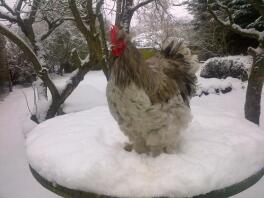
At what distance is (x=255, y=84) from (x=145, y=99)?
2528mm

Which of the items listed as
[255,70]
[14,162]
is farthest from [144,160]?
[14,162]

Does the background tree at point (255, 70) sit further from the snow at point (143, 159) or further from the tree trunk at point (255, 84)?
the snow at point (143, 159)

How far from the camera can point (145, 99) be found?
1.68 meters

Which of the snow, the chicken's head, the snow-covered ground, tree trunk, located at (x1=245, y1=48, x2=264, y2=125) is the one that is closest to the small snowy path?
the snow-covered ground

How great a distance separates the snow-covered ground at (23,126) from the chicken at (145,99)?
0.82 metres

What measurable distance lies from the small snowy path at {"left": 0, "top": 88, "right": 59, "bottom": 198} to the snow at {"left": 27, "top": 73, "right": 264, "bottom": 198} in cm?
188

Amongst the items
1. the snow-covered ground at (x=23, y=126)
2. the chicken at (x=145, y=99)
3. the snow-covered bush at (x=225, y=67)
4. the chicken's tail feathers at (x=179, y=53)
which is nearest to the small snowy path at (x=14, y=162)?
the snow-covered ground at (x=23, y=126)

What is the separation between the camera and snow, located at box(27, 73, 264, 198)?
152 cm

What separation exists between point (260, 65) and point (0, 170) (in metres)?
3.55

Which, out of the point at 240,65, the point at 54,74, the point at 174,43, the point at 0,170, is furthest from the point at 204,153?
the point at 54,74

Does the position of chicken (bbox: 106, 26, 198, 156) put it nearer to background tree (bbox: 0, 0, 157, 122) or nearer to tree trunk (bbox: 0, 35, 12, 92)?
background tree (bbox: 0, 0, 157, 122)

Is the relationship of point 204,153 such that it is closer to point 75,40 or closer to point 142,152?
point 142,152

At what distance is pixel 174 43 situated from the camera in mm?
2191

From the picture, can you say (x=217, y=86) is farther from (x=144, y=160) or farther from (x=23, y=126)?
(x=144, y=160)
